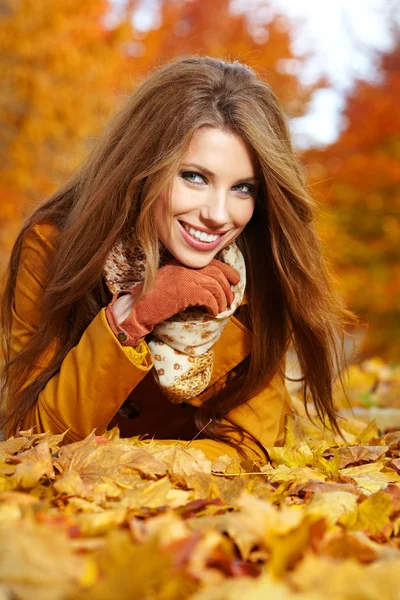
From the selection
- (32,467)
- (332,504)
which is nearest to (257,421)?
(332,504)

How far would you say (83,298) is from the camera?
8.13ft

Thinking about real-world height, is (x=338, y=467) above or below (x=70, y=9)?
below

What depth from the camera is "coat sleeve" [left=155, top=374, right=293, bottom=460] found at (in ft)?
8.07

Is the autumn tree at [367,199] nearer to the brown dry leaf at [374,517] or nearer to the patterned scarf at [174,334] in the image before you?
the patterned scarf at [174,334]

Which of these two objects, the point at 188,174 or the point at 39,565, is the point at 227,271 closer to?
the point at 188,174

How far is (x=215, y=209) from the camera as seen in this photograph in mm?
2258

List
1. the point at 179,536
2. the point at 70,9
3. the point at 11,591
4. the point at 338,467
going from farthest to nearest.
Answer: the point at 70,9
the point at 338,467
the point at 179,536
the point at 11,591

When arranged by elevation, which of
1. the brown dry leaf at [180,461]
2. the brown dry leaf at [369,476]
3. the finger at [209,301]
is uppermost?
the finger at [209,301]

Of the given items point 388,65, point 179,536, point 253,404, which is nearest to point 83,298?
point 253,404

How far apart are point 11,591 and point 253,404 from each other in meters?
1.75

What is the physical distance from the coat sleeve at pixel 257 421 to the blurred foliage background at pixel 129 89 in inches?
189

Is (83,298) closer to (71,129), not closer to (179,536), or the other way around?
(179,536)

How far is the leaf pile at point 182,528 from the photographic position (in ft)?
3.05

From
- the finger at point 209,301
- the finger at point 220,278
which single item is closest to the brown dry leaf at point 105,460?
the finger at point 209,301
